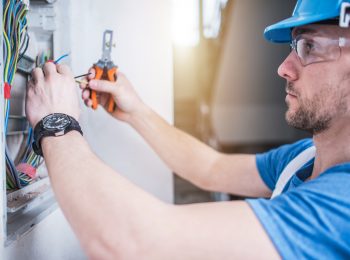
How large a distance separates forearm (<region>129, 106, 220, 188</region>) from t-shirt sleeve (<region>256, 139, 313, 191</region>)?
171 mm

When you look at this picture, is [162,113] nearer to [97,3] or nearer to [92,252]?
[97,3]

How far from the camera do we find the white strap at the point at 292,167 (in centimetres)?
98

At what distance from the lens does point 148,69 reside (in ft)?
3.90

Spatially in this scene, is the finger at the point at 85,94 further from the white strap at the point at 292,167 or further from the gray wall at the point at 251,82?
the gray wall at the point at 251,82

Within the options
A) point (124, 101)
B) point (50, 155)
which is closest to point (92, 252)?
point (50, 155)

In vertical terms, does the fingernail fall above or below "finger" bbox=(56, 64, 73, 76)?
below

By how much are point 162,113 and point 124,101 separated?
0.20 m

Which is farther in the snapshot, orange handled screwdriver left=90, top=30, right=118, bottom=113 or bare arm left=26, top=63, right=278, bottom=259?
orange handled screwdriver left=90, top=30, right=118, bottom=113

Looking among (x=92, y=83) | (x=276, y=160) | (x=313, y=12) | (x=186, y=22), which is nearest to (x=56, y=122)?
(x=92, y=83)

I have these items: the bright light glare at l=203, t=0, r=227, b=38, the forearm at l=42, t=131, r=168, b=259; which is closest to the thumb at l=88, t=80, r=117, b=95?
the forearm at l=42, t=131, r=168, b=259

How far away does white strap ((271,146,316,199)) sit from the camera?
3.22 ft

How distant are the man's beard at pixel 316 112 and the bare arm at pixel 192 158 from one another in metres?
0.41

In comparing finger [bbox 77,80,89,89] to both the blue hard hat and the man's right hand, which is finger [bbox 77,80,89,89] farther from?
the blue hard hat

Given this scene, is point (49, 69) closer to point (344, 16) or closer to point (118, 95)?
point (118, 95)
